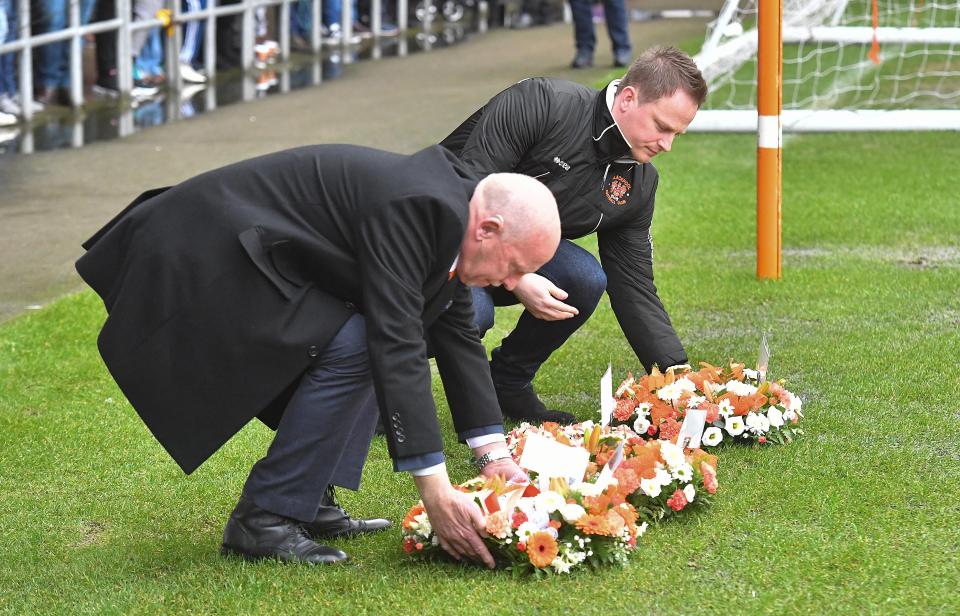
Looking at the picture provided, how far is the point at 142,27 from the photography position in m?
12.2

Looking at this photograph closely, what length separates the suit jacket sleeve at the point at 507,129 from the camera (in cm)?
451

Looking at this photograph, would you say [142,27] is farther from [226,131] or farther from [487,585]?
[487,585]

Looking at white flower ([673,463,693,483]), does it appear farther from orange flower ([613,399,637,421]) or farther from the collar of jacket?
the collar of jacket

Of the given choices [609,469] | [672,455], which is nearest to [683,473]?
[672,455]

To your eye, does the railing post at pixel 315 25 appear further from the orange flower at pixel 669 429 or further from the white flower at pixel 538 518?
the white flower at pixel 538 518

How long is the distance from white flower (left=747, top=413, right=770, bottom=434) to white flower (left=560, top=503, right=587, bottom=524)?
46.1 inches

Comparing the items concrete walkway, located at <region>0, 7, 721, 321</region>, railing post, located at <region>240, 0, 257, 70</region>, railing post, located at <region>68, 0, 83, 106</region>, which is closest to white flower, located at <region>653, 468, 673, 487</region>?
concrete walkway, located at <region>0, 7, 721, 321</region>

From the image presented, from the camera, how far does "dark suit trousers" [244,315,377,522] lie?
11.6 ft

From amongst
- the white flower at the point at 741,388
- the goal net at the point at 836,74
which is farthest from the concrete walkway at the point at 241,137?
the white flower at the point at 741,388

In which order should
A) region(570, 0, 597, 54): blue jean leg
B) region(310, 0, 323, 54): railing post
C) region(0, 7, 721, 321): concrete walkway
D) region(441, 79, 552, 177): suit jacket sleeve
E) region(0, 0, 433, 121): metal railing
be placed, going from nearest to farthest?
1. region(441, 79, 552, 177): suit jacket sleeve
2. region(0, 7, 721, 321): concrete walkway
3. region(0, 0, 433, 121): metal railing
4. region(570, 0, 597, 54): blue jean leg
5. region(310, 0, 323, 54): railing post

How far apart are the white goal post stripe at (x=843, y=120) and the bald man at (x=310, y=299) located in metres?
6.58

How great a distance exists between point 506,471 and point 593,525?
343 millimetres

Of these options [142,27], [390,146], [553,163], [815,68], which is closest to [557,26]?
[815,68]

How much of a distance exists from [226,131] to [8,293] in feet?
14.3
